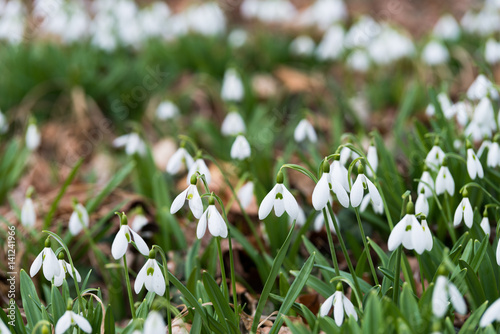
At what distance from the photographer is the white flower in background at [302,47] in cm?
434

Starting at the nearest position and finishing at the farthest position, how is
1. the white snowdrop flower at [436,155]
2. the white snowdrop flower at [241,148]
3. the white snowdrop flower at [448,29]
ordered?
1. the white snowdrop flower at [436,155]
2. the white snowdrop flower at [241,148]
3. the white snowdrop flower at [448,29]

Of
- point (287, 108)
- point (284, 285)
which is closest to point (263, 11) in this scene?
point (287, 108)

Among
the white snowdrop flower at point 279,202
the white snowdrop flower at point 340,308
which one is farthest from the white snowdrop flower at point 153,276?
the white snowdrop flower at point 340,308

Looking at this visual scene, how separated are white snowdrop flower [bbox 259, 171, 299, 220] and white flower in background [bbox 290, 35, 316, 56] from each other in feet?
9.90

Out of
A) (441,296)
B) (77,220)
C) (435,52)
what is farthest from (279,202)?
(435,52)

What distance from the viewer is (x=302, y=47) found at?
433 centimetres

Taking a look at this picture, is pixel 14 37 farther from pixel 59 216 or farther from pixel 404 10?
pixel 404 10

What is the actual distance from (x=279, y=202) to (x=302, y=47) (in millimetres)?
3029

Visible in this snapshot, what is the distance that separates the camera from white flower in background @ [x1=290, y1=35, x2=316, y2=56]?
434cm

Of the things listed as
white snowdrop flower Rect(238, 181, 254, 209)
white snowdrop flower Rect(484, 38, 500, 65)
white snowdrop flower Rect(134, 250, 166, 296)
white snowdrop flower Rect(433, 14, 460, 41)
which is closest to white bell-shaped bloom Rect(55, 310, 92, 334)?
white snowdrop flower Rect(134, 250, 166, 296)

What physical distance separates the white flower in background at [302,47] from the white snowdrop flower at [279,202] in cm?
302

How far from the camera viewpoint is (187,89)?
396 centimetres

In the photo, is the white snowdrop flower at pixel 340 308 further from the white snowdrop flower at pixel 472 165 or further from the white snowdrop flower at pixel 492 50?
the white snowdrop flower at pixel 492 50

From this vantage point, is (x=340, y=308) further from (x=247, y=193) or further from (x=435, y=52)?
(x=435, y=52)
